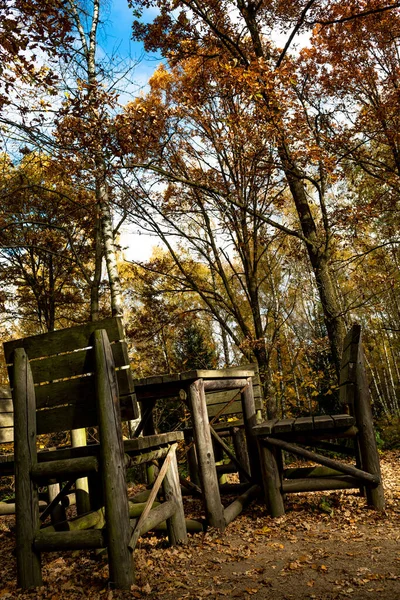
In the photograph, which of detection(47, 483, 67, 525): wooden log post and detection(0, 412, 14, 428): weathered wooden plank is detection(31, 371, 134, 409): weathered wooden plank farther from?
detection(47, 483, 67, 525): wooden log post

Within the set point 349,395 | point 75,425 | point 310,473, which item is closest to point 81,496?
point 75,425

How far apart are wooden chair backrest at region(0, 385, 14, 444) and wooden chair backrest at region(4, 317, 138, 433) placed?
3.44ft

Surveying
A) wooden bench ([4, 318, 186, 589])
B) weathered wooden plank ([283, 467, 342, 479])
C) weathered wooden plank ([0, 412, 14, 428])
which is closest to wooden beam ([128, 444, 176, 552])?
wooden bench ([4, 318, 186, 589])

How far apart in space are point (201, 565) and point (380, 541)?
1.30 metres

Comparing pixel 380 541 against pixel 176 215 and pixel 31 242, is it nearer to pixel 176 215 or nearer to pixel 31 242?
pixel 176 215

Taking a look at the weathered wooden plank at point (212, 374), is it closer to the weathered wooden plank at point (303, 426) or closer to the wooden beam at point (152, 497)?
the wooden beam at point (152, 497)

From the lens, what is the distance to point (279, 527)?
12.2ft

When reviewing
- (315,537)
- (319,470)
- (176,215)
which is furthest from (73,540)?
(176,215)

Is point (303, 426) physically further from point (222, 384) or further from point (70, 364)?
point (70, 364)

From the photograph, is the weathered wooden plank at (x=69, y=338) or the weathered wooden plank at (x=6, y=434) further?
the weathered wooden plank at (x=6, y=434)

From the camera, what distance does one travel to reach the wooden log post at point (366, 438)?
3.90m

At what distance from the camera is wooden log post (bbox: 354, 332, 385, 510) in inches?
154

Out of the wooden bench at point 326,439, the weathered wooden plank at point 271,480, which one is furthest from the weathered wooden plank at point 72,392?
the weathered wooden plank at point 271,480

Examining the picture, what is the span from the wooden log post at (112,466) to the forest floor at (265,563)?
0.46 feet
